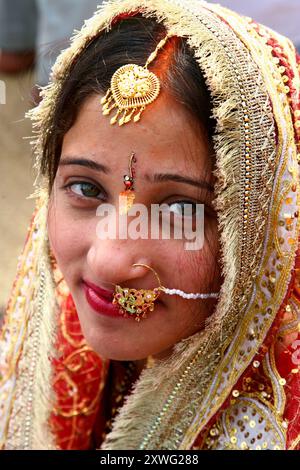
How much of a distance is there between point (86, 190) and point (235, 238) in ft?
1.13

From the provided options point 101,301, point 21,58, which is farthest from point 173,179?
point 21,58

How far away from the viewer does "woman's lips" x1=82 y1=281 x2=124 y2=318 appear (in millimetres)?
1666

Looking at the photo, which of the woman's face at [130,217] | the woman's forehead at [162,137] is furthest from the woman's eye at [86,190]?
the woman's forehead at [162,137]

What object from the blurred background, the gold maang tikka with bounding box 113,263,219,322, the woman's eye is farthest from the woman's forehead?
the blurred background

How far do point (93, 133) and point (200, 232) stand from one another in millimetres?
306

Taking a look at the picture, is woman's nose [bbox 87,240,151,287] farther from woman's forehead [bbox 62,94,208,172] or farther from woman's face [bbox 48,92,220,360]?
woman's forehead [bbox 62,94,208,172]

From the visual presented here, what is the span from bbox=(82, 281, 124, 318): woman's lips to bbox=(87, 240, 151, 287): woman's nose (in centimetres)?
7

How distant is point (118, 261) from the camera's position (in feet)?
5.15

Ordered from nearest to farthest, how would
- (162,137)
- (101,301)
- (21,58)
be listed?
(162,137)
(101,301)
(21,58)

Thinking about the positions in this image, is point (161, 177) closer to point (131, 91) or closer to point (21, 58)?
point (131, 91)

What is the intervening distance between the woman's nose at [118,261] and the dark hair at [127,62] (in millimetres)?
290

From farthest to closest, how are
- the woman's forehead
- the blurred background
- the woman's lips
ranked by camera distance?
the blurred background < the woman's lips < the woman's forehead

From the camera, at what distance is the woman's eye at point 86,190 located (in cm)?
168

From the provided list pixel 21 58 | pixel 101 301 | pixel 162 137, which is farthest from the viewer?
pixel 21 58
